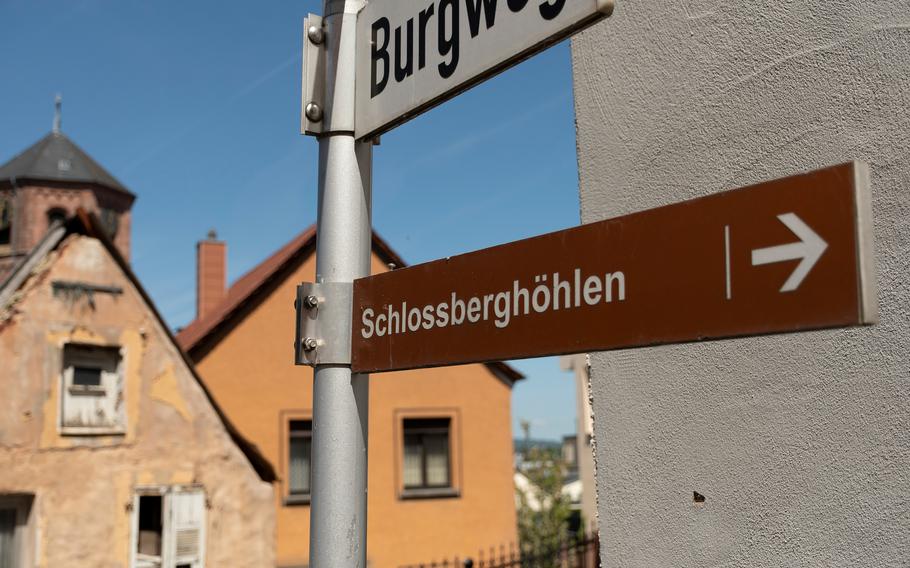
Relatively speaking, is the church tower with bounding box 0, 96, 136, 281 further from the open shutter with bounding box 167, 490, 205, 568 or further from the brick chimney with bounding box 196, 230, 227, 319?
the open shutter with bounding box 167, 490, 205, 568

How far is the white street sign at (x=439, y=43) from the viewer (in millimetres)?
2072

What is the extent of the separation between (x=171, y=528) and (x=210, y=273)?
16.3 meters

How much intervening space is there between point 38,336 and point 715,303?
1426 centimetres

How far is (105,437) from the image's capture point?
48.3 ft

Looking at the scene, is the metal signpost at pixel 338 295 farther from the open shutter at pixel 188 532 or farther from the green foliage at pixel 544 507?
the green foliage at pixel 544 507

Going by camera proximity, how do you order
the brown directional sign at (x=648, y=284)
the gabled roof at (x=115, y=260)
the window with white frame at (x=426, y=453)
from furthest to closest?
the window with white frame at (x=426, y=453) → the gabled roof at (x=115, y=260) → the brown directional sign at (x=648, y=284)

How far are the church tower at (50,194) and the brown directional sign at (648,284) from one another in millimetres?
51577

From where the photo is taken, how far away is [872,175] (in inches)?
122

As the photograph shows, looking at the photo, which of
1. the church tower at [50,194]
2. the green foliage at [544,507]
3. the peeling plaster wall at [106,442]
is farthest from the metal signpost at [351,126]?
the church tower at [50,194]

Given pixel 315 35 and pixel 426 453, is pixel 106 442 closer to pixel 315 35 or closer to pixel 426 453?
pixel 426 453

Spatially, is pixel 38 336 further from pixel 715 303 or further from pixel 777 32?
pixel 715 303

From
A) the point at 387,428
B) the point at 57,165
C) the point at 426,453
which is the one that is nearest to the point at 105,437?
the point at 387,428

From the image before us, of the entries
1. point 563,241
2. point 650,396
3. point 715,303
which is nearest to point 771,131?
point 650,396

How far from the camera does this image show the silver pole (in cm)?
237
